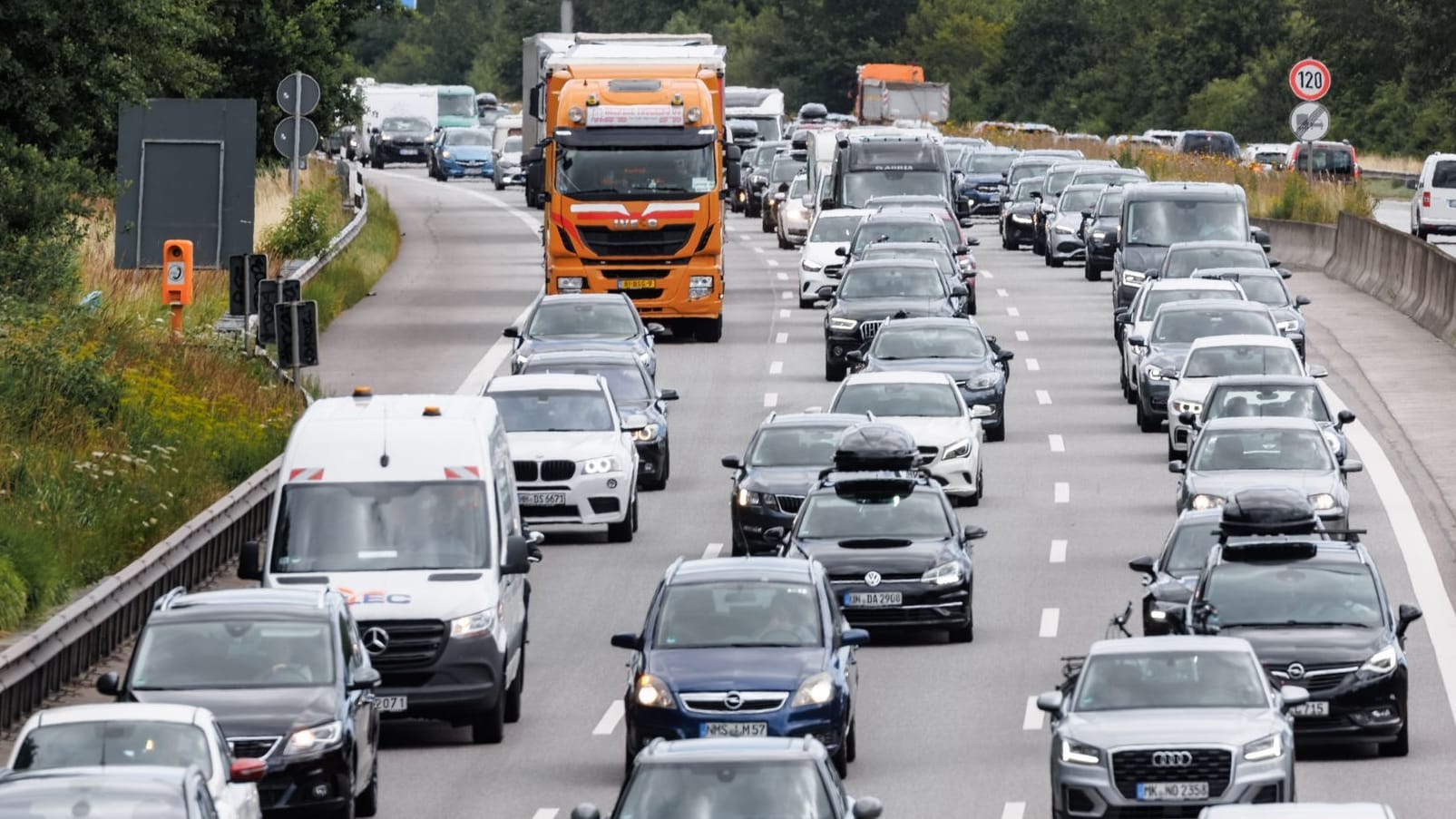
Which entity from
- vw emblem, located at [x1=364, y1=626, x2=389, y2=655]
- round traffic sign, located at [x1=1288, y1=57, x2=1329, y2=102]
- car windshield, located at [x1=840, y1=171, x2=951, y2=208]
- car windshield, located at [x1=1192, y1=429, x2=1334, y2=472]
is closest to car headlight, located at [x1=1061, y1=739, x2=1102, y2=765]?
vw emblem, located at [x1=364, y1=626, x2=389, y2=655]

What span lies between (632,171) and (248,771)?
1109 inches

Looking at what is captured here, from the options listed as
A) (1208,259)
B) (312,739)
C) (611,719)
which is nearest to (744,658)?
Result: (611,719)

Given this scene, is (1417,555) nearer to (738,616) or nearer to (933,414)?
(933,414)

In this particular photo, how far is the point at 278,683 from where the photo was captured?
62.2 ft

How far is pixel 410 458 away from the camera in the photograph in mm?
22766

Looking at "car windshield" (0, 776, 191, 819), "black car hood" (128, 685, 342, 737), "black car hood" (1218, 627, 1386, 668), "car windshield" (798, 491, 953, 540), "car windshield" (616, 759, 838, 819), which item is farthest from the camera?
"car windshield" (798, 491, 953, 540)

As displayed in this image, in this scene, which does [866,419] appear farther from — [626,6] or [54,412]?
[626,6]

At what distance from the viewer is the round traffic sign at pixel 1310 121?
186ft

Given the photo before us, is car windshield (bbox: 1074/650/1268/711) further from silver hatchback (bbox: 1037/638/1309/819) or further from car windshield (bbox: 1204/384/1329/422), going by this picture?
car windshield (bbox: 1204/384/1329/422)

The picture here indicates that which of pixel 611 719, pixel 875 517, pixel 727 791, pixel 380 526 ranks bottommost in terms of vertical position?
pixel 611 719

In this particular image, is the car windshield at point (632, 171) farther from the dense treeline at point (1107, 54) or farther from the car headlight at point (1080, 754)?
the dense treeline at point (1107, 54)

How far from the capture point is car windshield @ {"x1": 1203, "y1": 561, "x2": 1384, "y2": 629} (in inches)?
864

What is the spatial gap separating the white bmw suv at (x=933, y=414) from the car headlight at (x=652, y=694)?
40.6 feet

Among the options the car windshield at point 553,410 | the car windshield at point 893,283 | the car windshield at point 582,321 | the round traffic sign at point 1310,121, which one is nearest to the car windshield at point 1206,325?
the car windshield at point 893,283
